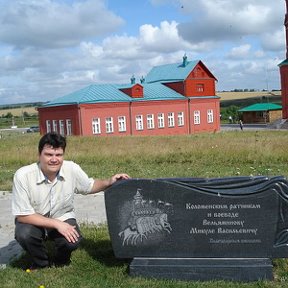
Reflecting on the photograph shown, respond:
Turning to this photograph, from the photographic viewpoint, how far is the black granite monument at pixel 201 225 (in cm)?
475

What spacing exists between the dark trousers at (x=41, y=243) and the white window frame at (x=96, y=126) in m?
41.9

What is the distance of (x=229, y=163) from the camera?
14.6m

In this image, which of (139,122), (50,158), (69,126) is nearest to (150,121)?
(139,122)

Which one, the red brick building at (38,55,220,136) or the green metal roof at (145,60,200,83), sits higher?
the green metal roof at (145,60,200,83)

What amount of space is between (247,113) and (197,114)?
61.1ft

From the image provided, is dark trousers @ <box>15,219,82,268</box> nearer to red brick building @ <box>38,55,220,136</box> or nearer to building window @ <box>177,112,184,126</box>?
red brick building @ <box>38,55,220,136</box>

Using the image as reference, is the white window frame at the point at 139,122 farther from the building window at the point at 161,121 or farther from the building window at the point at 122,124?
the building window at the point at 161,121

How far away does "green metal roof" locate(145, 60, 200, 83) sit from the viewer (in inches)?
2192

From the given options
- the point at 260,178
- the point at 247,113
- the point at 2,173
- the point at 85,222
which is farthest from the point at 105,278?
the point at 247,113

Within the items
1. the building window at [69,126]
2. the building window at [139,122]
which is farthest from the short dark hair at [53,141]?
the building window at [139,122]

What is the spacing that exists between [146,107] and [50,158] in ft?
152

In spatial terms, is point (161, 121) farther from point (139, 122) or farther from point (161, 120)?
point (139, 122)

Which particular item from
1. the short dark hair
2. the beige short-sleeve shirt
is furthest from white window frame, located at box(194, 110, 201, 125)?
the short dark hair

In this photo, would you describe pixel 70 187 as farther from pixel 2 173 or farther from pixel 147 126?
pixel 147 126
